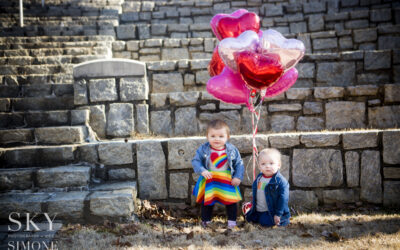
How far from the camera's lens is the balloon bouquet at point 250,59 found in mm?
2521

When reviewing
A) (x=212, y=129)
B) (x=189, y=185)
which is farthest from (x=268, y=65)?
(x=189, y=185)

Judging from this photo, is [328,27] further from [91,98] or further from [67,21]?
[67,21]

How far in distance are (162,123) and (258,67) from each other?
6.36 ft

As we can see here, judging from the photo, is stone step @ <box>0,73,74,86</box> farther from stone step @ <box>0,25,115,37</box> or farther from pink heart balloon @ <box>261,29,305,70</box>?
pink heart balloon @ <box>261,29,305,70</box>

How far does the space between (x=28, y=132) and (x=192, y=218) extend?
2207 millimetres

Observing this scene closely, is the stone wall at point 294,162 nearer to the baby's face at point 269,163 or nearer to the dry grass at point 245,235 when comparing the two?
the dry grass at point 245,235

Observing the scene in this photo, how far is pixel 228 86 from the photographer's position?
9.19ft

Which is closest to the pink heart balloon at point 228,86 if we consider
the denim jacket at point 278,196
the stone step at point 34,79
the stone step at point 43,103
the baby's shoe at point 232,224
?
the denim jacket at point 278,196

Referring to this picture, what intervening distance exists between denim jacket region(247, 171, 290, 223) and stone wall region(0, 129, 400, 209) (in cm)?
56

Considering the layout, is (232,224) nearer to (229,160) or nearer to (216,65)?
(229,160)

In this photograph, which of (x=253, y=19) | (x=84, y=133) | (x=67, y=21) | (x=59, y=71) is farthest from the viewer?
(x=67, y=21)

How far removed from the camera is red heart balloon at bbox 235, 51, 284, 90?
2.53m

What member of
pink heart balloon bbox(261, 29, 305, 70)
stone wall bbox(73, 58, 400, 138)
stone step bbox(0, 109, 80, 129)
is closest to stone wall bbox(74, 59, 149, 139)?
stone wall bbox(73, 58, 400, 138)

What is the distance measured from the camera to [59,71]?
4996mm
